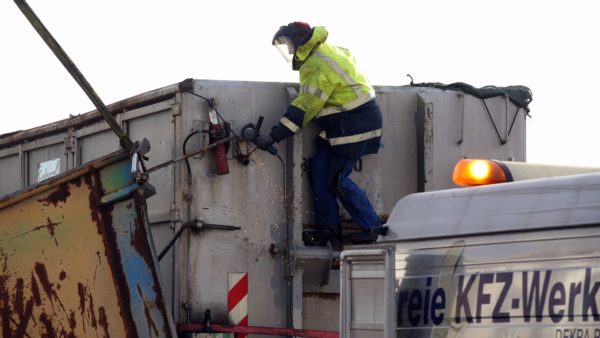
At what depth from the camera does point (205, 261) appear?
720 centimetres

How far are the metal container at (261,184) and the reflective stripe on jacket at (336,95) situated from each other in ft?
0.49

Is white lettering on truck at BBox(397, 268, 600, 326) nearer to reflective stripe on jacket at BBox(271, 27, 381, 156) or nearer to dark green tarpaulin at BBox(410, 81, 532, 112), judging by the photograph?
reflective stripe on jacket at BBox(271, 27, 381, 156)

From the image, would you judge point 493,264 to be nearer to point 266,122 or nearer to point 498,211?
point 498,211

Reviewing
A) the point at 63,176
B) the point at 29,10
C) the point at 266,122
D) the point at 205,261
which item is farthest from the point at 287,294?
the point at 29,10

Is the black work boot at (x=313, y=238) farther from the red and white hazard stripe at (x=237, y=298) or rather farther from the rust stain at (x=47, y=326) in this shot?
the rust stain at (x=47, y=326)

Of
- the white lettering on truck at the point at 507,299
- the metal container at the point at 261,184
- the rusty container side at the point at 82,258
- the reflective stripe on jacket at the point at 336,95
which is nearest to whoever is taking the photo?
the white lettering on truck at the point at 507,299

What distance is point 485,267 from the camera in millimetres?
4527

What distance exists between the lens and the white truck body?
13.7 ft

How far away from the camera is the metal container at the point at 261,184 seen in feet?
23.7

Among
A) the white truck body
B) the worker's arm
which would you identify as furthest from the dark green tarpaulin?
the white truck body

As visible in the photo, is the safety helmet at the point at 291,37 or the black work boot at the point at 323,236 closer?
the black work boot at the point at 323,236

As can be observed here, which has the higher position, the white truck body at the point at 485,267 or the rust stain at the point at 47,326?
the white truck body at the point at 485,267

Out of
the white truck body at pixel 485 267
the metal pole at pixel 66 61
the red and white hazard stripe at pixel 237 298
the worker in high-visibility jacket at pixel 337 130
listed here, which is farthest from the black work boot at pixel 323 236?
the white truck body at pixel 485 267

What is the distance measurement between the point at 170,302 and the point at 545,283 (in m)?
3.37
